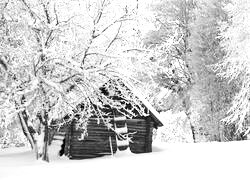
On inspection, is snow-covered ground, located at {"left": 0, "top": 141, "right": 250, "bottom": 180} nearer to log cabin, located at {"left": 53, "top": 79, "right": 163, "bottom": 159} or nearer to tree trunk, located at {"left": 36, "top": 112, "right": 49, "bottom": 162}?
tree trunk, located at {"left": 36, "top": 112, "right": 49, "bottom": 162}

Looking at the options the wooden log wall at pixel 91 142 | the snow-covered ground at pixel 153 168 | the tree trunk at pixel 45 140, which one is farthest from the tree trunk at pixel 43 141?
Answer: the wooden log wall at pixel 91 142

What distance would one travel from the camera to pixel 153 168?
1535 centimetres

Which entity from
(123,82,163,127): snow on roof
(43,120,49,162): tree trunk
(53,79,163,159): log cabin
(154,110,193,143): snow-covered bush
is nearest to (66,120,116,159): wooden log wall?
(53,79,163,159): log cabin

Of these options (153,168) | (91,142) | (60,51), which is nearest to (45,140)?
(91,142)

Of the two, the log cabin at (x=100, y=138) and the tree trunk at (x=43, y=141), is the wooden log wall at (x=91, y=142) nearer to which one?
the log cabin at (x=100, y=138)

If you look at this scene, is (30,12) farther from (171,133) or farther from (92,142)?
(171,133)

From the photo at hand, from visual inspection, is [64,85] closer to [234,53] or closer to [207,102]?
[234,53]

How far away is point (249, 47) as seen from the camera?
856 inches

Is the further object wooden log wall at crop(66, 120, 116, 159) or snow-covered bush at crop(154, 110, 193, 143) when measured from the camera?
snow-covered bush at crop(154, 110, 193, 143)

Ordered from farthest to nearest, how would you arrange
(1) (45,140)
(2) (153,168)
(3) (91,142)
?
1. (3) (91,142)
2. (1) (45,140)
3. (2) (153,168)

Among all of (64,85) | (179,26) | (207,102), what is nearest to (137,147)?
(64,85)

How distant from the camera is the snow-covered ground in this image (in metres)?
13.7

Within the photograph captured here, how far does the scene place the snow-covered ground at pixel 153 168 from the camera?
13.7m

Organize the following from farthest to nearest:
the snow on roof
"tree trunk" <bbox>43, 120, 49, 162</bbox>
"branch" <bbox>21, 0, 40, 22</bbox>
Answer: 1. the snow on roof
2. "tree trunk" <bbox>43, 120, 49, 162</bbox>
3. "branch" <bbox>21, 0, 40, 22</bbox>
